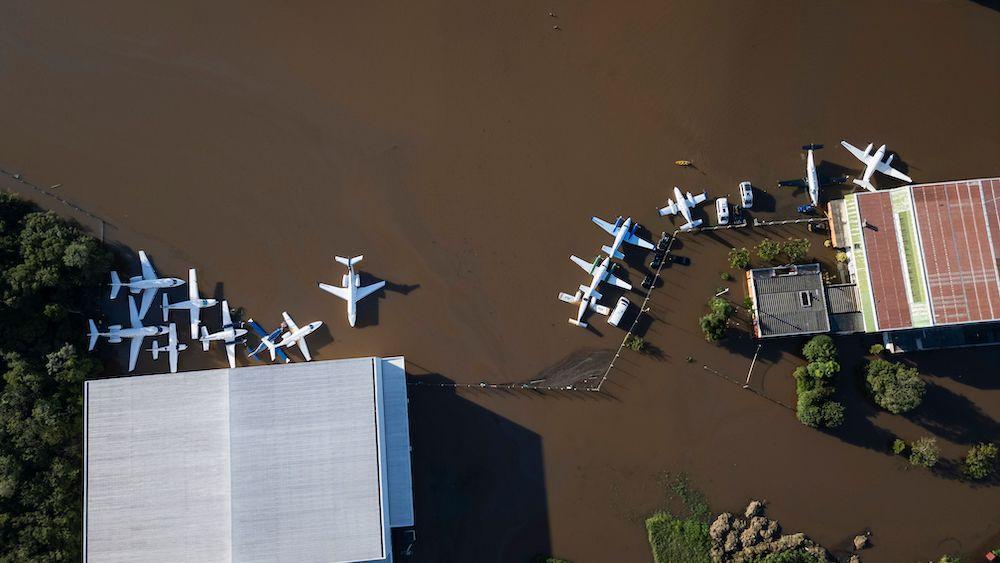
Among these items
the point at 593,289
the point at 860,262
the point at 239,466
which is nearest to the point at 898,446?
the point at 860,262

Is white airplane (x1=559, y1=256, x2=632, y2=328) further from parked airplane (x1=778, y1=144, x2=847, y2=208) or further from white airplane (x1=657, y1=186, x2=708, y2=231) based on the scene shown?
parked airplane (x1=778, y1=144, x2=847, y2=208)

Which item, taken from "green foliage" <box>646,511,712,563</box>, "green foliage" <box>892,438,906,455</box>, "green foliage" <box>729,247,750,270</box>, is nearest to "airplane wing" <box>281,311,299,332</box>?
"green foliage" <box>646,511,712,563</box>

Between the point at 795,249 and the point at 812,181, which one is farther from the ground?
the point at 812,181

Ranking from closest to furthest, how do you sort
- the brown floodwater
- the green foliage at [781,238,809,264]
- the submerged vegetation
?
1. the submerged vegetation
2. the brown floodwater
3. the green foliage at [781,238,809,264]

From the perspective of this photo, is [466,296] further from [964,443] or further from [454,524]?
[964,443]

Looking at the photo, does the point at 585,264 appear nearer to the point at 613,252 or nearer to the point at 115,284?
the point at 613,252


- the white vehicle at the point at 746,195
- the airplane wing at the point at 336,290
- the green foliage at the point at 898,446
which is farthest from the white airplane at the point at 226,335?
the green foliage at the point at 898,446

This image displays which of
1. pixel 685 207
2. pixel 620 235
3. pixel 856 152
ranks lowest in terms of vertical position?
pixel 620 235
